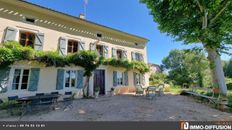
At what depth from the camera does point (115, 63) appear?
1253 cm

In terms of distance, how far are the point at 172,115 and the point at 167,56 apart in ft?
109

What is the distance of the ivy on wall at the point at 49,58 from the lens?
748cm

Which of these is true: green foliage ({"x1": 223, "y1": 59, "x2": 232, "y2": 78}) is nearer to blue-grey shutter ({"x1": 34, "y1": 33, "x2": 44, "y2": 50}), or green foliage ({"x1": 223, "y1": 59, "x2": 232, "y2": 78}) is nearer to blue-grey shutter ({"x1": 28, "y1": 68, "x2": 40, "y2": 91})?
blue-grey shutter ({"x1": 34, "y1": 33, "x2": 44, "y2": 50})

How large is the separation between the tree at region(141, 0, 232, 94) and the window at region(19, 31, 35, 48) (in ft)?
27.4

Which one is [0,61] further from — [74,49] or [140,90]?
[140,90]

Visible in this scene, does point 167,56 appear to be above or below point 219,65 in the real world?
above

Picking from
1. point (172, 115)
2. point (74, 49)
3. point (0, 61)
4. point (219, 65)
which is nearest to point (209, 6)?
point (219, 65)

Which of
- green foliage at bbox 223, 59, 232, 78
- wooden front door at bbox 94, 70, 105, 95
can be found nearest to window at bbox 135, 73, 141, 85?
wooden front door at bbox 94, 70, 105, 95

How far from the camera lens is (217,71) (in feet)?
30.4

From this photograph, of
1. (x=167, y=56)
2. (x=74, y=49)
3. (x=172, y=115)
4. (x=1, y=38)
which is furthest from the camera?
(x=167, y=56)

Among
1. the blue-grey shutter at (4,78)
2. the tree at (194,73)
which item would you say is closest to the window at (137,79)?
the tree at (194,73)

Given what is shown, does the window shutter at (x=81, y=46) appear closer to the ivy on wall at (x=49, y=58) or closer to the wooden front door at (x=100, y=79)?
the ivy on wall at (x=49, y=58)

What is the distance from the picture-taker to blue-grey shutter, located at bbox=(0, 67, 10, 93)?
7.66 meters

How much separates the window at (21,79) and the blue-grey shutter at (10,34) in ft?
6.35
